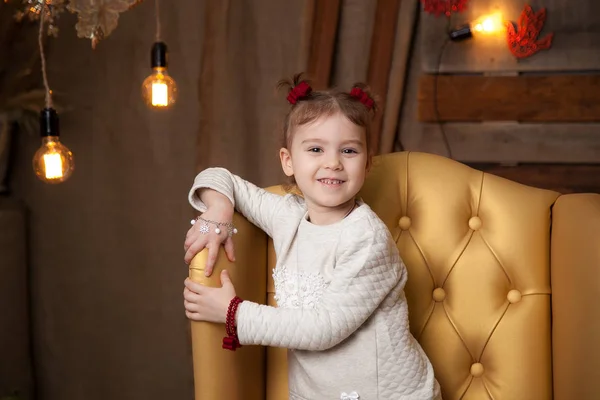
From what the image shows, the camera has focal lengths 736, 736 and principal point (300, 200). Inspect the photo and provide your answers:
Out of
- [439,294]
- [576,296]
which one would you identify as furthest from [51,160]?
[576,296]

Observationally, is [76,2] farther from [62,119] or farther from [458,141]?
[458,141]

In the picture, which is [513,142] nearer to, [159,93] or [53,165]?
[159,93]

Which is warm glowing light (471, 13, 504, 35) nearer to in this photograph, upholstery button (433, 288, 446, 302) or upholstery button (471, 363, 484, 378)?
upholstery button (433, 288, 446, 302)

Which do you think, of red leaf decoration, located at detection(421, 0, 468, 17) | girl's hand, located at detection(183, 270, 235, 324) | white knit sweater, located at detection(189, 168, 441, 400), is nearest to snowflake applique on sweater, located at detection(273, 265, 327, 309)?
white knit sweater, located at detection(189, 168, 441, 400)

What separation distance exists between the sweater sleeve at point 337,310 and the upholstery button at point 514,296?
0.42 metres

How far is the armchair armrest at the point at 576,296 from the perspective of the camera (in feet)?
5.16

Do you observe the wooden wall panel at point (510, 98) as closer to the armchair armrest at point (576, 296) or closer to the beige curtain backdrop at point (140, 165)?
the beige curtain backdrop at point (140, 165)

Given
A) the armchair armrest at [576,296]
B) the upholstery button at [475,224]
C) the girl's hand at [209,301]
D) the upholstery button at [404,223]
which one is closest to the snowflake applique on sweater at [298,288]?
the girl's hand at [209,301]

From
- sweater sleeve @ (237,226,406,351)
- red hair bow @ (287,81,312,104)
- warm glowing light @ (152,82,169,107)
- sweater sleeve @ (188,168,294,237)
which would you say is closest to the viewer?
sweater sleeve @ (237,226,406,351)

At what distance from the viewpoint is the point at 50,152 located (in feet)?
6.43

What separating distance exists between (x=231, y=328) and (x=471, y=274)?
611 mm

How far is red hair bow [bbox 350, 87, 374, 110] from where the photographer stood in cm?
154

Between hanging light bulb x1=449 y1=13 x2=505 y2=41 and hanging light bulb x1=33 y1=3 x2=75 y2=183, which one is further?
hanging light bulb x1=449 y1=13 x2=505 y2=41

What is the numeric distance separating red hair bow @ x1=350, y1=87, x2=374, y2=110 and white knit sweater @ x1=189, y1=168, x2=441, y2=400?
21 cm
